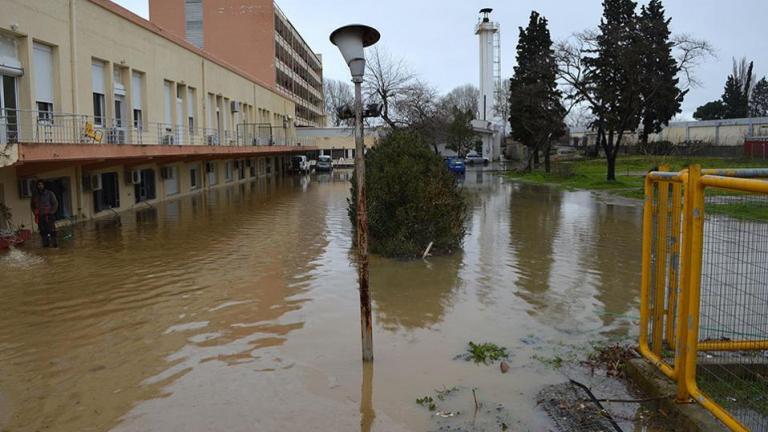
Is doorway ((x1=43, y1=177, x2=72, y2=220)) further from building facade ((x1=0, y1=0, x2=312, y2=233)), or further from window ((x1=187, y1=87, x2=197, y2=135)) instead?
window ((x1=187, y1=87, x2=197, y2=135))

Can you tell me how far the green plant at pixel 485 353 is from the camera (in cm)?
723

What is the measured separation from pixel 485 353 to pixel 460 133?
64129 mm

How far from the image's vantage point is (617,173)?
45625 mm

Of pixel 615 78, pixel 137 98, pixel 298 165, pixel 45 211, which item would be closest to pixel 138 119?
pixel 137 98

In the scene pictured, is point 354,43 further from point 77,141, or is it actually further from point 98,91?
point 98,91

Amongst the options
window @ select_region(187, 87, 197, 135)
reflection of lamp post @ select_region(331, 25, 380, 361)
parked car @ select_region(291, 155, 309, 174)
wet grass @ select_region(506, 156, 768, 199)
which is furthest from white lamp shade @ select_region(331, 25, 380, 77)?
parked car @ select_region(291, 155, 309, 174)

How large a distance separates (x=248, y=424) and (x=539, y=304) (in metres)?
5.62

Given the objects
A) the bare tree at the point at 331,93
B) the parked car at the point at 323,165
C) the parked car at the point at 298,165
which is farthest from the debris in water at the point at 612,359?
the bare tree at the point at 331,93

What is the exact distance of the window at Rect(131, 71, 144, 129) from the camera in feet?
79.1

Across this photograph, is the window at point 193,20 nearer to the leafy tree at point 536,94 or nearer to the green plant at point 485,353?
the leafy tree at point 536,94

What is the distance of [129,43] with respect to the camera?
923 inches

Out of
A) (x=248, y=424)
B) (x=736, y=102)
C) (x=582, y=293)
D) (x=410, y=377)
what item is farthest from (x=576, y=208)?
(x=736, y=102)

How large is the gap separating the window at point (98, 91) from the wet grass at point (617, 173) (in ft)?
73.1

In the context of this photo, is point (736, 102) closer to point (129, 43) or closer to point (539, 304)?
point (129, 43)
